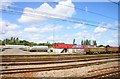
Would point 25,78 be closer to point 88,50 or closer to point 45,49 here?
point 88,50

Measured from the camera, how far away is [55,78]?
1345cm

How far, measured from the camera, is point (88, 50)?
208 feet

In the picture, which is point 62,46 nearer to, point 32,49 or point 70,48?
point 70,48

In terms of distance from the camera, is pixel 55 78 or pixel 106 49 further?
pixel 106 49

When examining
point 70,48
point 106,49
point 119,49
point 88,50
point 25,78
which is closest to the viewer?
point 25,78

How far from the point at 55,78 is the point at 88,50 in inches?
1991

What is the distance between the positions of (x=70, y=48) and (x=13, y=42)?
182 ft

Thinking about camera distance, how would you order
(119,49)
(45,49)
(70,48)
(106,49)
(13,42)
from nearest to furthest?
(106,49) → (119,49) → (70,48) → (45,49) → (13,42)

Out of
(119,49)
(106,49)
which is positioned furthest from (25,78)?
(119,49)

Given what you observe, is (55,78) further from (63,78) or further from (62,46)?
(62,46)

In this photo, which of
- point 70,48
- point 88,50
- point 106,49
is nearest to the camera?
point 88,50

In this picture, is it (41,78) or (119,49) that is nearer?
(41,78)

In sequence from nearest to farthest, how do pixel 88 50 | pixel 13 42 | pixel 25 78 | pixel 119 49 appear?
pixel 25 78
pixel 88 50
pixel 119 49
pixel 13 42

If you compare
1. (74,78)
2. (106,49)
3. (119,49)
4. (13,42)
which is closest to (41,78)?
(74,78)
